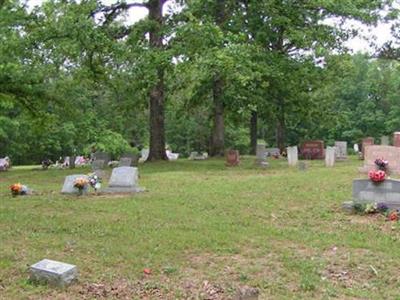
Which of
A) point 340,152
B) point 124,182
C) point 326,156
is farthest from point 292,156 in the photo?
point 124,182

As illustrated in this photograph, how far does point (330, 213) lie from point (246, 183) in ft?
17.0

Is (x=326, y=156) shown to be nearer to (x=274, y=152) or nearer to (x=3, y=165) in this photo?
(x=274, y=152)

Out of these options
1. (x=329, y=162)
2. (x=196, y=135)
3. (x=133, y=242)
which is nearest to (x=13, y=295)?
(x=133, y=242)

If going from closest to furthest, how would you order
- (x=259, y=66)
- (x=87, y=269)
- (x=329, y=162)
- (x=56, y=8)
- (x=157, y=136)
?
(x=87, y=269) < (x=56, y=8) < (x=259, y=66) < (x=329, y=162) < (x=157, y=136)

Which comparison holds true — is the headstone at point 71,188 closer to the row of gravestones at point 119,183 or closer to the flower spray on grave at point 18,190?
the row of gravestones at point 119,183

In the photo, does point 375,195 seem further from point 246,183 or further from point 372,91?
point 372,91

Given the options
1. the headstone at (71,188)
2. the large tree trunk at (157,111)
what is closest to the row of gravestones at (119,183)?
the headstone at (71,188)

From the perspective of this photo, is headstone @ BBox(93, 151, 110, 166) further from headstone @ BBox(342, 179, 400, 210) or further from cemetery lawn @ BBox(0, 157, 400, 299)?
headstone @ BBox(342, 179, 400, 210)

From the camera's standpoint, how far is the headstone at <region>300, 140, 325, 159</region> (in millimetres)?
30688

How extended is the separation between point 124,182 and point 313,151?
60.4ft

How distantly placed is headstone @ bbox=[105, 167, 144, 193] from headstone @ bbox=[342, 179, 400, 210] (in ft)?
18.2

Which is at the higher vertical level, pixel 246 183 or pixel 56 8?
pixel 56 8

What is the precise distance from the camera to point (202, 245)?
8.09 meters

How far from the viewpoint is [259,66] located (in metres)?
21.5
